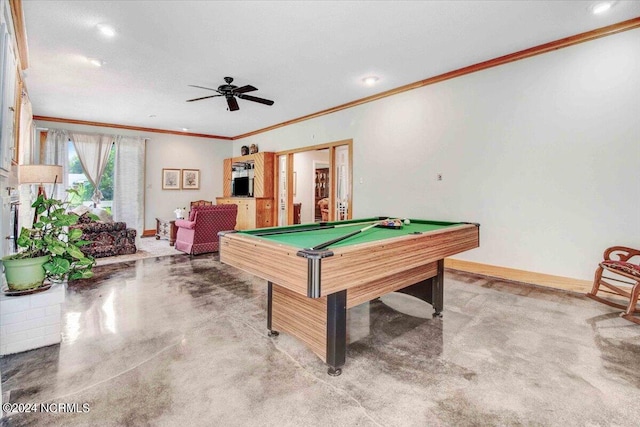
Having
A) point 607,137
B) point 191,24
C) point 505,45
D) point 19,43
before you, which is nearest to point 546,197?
point 607,137

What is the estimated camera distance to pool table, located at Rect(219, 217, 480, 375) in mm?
1582

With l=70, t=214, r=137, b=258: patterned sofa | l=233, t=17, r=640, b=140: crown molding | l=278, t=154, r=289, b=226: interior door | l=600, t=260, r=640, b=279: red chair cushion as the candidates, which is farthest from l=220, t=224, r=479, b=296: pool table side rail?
l=278, t=154, r=289, b=226: interior door

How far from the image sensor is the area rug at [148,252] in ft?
16.5

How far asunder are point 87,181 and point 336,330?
8199 millimetres

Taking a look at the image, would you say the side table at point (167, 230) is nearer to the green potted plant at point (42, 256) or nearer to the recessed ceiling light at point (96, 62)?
the recessed ceiling light at point (96, 62)

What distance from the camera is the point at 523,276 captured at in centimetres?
387

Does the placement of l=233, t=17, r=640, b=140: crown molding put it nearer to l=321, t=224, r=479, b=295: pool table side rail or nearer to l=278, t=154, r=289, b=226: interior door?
l=278, t=154, r=289, b=226: interior door

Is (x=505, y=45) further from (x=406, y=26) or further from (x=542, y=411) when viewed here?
(x=542, y=411)

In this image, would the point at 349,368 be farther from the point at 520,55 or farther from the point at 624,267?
the point at 520,55

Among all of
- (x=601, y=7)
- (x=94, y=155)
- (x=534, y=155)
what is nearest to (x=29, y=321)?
(x=534, y=155)

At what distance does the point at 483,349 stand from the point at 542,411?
632 mm

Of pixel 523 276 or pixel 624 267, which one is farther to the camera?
pixel 523 276

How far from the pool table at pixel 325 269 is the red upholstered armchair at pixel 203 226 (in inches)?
127

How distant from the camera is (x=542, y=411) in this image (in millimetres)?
1571
